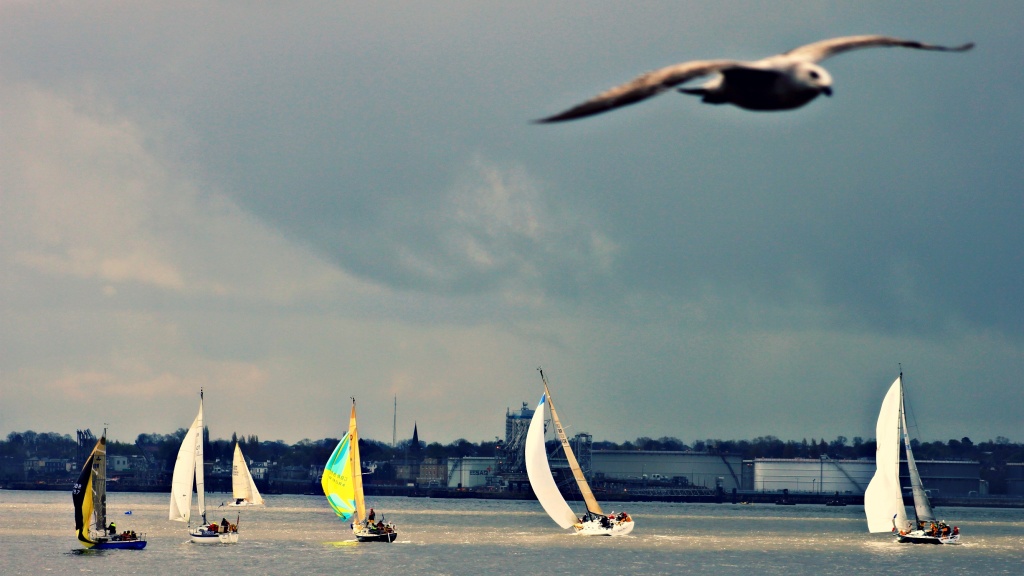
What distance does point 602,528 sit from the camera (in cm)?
10419

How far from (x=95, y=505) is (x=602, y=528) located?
117ft

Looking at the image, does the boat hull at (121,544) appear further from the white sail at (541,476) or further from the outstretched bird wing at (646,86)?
the outstretched bird wing at (646,86)

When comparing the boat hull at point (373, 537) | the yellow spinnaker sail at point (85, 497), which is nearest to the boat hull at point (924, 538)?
the boat hull at point (373, 537)

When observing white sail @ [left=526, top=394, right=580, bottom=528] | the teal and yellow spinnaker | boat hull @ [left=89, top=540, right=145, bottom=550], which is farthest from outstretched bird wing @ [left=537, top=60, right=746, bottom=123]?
the teal and yellow spinnaker

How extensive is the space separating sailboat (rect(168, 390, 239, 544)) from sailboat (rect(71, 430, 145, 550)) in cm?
399

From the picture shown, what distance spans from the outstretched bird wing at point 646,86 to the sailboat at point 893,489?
89046 millimetres

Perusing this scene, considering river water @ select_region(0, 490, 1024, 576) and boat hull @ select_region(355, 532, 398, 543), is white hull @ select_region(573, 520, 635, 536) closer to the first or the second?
river water @ select_region(0, 490, 1024, 576)

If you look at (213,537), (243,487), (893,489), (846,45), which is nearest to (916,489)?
(893,489)

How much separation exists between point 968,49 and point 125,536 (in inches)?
3381

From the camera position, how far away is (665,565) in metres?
90.4

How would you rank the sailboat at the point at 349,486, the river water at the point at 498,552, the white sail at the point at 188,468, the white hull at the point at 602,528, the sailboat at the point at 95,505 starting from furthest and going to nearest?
the white hull at the point at 602,528, the sailboat at the point at 349,486, the white sail at the point at 188,468, the river water at the point at 498,552, the sailboat at the point at 95,505

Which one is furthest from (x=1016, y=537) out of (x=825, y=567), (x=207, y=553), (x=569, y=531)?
(x=207, y=553)

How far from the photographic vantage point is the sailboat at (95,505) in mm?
85625

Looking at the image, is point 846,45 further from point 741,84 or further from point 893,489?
point 893,489
